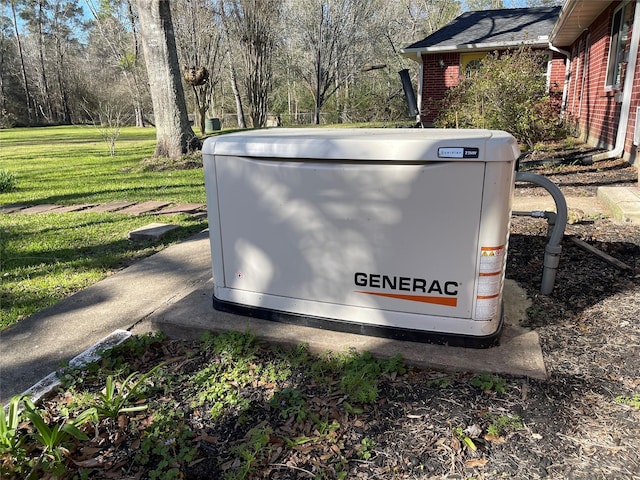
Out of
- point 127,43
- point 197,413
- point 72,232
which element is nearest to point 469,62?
point 72,232

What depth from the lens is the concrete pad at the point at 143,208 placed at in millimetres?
5938

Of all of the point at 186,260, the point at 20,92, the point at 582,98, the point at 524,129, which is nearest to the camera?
the point at 186,260

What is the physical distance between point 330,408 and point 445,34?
16909 mm

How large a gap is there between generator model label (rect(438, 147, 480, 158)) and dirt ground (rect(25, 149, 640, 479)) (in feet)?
3.16

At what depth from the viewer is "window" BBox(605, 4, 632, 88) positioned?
7.92 m

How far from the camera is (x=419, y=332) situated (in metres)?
2.22

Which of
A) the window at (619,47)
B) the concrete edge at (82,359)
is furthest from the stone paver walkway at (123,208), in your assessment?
the window at (619,47)

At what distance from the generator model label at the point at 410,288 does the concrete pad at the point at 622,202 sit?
9.80 ft

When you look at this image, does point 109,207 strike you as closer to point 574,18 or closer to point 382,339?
point 382,339

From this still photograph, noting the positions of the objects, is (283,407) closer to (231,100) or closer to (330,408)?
(330,408)

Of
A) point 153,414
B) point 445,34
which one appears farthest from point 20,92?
point 153,414

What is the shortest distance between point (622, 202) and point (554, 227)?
99.0 inches

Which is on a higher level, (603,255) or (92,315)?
(603,255)

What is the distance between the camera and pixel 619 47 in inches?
332
